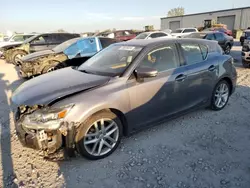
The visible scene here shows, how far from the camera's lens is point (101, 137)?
3260 millimetres

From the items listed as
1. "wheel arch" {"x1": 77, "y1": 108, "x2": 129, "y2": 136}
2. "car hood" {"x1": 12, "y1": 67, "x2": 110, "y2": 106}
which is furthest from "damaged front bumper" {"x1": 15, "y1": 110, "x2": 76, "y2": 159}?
"wheel arch" {"x1": 77, "y1": 108, "x2": 129, "y2": 136}

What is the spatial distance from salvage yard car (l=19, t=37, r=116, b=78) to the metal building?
34656 millimetres

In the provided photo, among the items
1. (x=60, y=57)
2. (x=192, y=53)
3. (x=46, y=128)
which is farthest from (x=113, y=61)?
(x=60, y=57)

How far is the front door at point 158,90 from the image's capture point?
3.46 meters

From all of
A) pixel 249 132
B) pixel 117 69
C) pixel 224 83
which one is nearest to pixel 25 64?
pixel 117 69

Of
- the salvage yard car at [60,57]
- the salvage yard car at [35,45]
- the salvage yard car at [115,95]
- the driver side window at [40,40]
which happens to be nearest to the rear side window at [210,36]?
the salvage yard car at [60,57]

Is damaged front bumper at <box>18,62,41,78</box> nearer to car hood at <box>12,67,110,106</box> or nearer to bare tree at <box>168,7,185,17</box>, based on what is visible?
car hood at <box>12,67,110,106</box>

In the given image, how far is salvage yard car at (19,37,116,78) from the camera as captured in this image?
7.95 meters

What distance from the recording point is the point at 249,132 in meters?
3.94

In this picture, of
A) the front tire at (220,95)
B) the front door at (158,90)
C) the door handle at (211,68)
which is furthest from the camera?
the front tire at (220,95)

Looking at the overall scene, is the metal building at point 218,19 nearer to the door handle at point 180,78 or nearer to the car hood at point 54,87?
the door handle at point 180,78

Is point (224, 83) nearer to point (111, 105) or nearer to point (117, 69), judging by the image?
point (117, 69)

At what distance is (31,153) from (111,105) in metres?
1.45

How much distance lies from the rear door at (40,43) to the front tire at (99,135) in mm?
10316
